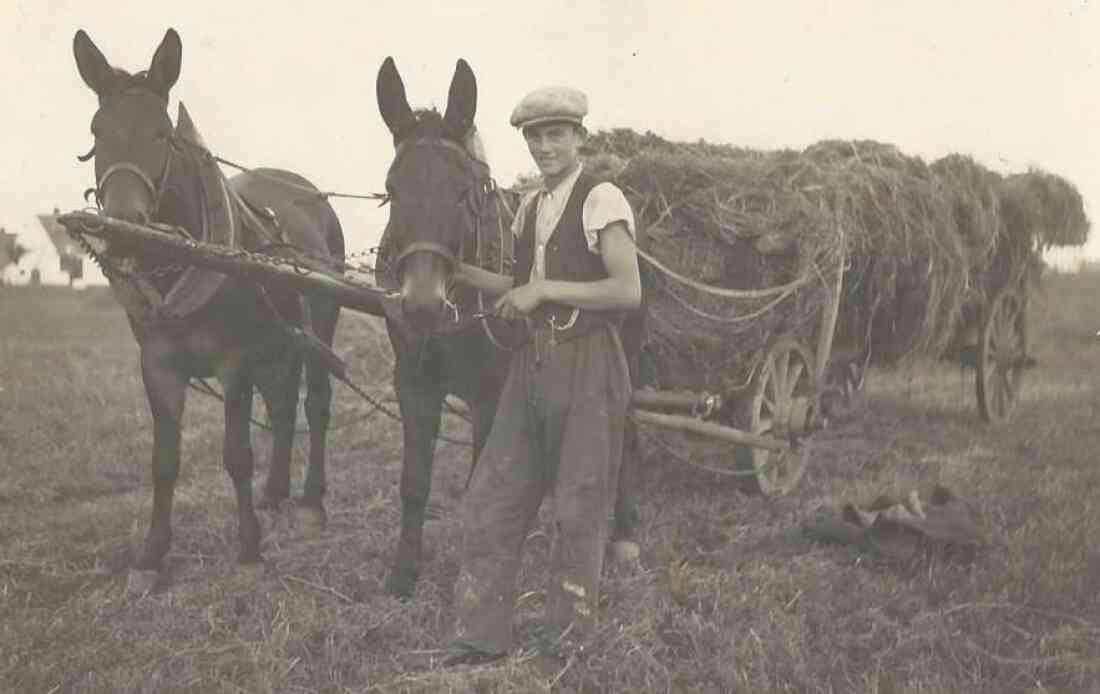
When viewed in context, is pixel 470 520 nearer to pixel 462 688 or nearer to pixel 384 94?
pixel 462 688

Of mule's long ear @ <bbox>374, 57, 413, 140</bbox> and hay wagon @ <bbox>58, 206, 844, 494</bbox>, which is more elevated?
mule's long ear @ <bbox>374, 57, 413, 140</bbox>

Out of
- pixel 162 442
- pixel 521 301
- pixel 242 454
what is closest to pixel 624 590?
pixel 521 301

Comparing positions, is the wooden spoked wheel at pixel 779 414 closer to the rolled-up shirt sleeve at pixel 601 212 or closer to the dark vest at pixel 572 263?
the dark vest at pixel 572 263

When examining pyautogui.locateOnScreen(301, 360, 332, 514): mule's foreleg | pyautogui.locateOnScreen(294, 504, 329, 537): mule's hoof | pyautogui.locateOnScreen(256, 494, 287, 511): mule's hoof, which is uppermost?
pyautogui.locateOnScreen(301, 360, 332, 514): mule's foreleg

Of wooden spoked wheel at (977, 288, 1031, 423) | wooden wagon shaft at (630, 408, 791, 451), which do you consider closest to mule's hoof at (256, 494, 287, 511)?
wooden wagon shaft at (630, 408, 791, 451)

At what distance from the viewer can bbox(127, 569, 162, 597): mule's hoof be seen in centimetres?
453

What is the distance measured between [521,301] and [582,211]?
0.37 m

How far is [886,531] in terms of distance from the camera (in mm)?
4945

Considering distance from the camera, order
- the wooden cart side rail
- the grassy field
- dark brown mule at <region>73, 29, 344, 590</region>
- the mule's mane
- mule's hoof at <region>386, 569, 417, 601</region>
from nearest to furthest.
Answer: the grassy field → the mule's mane → dark brown mule at <region>73, 29, 344, 590</region> → mule's hoof at <region>386, 569, 417, 601</region> → the wooden cart side rail

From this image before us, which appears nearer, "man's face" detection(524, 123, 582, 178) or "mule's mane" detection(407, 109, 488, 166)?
"man's face" detection(524, 123, 582, 178)

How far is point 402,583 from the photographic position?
4.44 metres

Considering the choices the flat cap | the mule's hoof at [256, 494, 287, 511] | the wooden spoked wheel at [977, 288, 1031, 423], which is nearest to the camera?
the flat cap

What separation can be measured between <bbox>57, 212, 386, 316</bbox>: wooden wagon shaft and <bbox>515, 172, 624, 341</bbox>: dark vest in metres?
0.89

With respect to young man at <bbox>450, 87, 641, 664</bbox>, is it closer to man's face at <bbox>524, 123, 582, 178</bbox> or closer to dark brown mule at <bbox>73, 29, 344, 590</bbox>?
man's face at <bbox>524, 123, 582, 178</bbox>
